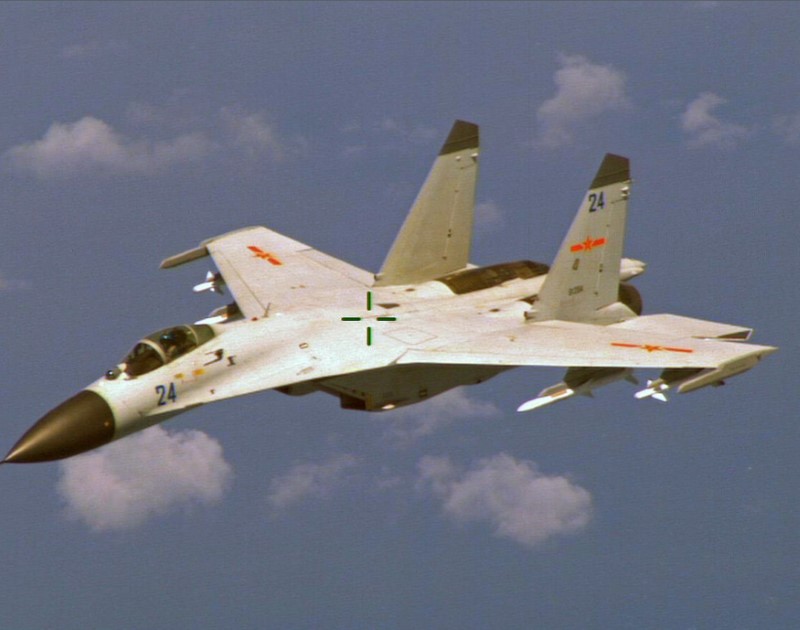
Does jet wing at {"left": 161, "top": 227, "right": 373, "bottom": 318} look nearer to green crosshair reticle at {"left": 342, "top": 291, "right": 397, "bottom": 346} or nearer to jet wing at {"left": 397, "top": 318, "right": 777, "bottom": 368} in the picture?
green crosshair reticle at {"left": 342, "top": 291, "right": 397, "bottom": 346}

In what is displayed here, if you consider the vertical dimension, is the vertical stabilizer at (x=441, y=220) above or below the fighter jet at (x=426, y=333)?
above

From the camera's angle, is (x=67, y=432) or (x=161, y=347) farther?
(x=161, y=347)

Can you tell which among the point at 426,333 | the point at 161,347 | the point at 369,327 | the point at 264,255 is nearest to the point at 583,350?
the point at 426,333

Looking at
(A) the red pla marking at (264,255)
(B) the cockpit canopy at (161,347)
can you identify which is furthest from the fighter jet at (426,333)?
(A) the red pla marking at (264,255)

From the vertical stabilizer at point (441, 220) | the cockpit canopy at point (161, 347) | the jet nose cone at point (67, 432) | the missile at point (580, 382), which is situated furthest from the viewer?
the vertical stabilizer at point (441, 220)

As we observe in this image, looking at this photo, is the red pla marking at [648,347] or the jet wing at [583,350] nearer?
the jet wing at [583,350]

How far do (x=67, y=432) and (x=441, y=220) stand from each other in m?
11.3

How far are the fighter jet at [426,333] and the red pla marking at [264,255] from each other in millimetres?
299

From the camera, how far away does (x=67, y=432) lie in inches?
1169

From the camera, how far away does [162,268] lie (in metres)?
39.9

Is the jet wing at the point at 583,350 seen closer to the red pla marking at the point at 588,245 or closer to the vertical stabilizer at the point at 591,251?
the vertical stabilizer at the point at 591,251

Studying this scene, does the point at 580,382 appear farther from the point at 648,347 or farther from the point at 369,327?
the point at 369,327

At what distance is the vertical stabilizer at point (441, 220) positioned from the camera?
119ft

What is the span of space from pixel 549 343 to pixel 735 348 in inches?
157
